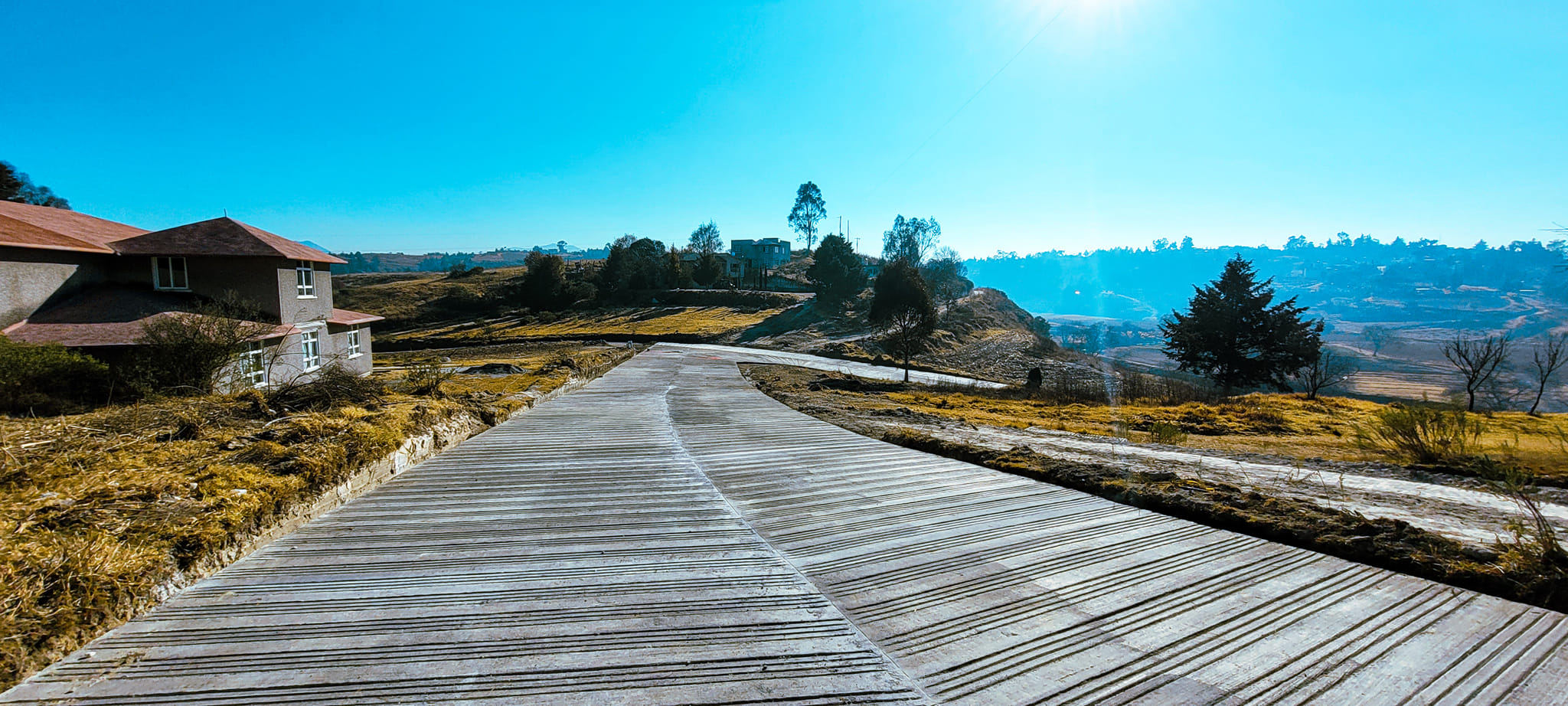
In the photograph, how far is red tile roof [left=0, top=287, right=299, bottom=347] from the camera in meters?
17.6

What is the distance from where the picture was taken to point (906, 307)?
3578 centimetres

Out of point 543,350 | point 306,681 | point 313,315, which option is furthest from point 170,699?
point 543,350

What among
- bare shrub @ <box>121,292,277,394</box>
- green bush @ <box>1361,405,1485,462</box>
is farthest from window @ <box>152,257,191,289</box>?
green bush @ <box>1361,405,1485,462</box>

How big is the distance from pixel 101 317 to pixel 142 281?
135 inches

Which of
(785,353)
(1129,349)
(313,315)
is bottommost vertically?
(1129,349)

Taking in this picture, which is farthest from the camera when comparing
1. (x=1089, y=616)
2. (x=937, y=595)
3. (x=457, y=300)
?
(x=457, y=300)

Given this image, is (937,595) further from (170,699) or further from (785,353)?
(785,353)

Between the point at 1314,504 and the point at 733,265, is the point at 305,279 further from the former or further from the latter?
the point at 733,265

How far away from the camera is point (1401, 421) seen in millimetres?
12719

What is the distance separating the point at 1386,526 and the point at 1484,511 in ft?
13.1

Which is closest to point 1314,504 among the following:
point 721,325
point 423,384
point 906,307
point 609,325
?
point 423,384

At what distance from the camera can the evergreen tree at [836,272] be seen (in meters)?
67.6

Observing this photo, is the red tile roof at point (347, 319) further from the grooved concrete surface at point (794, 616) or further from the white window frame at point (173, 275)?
the grooved concrete surface at point (794, 616)

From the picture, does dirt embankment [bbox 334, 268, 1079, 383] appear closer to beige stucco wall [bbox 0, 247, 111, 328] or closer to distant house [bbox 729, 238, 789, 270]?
beige stucco wall [bbox 0, 247, 111, 328]
